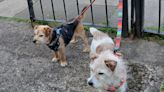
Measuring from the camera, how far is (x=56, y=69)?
5.00m

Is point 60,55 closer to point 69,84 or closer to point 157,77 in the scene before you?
point 69,84

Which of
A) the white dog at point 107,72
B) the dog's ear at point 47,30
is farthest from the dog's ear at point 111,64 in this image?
the dog's ear at point 47,30

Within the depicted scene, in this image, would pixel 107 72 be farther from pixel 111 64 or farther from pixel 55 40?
pixel 55 40

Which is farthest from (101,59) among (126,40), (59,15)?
(59,15)

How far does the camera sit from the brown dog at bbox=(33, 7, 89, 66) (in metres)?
4.80

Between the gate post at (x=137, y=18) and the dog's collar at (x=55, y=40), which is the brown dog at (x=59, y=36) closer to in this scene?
the dog's collar at (x=55, y=40)

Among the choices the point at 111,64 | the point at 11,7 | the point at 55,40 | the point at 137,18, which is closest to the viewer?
the point at 111,64

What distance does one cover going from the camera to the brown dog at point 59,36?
4.80m

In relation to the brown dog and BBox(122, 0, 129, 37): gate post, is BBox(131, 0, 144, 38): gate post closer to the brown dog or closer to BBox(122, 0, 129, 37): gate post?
BBox(122, 0, 129, 37): gate post

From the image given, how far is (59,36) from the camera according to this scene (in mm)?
4918

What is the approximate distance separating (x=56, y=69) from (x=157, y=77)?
151 centimetres

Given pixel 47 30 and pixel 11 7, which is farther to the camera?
pixel 11 7

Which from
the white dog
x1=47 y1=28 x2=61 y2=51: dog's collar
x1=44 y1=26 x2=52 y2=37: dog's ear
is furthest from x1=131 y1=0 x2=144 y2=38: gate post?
the white dog

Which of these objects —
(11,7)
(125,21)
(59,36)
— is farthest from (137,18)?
(11,7)
